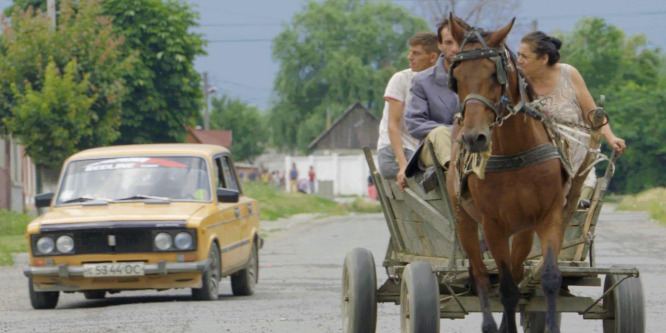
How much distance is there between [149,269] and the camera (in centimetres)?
1244

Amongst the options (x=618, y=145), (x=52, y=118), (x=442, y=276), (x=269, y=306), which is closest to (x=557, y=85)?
(x=618, y=145)

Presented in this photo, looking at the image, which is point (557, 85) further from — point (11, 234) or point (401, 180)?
point (11, 234)

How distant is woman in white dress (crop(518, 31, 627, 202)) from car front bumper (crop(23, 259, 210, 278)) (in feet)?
17.3

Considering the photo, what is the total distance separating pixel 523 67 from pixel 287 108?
79624 mm

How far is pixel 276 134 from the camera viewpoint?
88.7 metres

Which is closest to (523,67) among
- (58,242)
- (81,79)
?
(58,242)

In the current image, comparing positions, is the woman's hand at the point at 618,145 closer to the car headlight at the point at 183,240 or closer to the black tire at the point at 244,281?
the car headlight at the point at 183,240

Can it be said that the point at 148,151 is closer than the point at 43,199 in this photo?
No

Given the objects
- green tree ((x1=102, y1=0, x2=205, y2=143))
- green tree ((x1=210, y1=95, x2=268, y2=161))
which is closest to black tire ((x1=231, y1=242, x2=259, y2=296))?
green tree ((x1=102, y1=0, x2=205, y2=143))

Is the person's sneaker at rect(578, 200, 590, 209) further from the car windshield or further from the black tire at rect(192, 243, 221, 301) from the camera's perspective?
the car windshield

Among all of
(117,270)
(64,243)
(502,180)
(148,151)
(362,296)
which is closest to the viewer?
(502,180)

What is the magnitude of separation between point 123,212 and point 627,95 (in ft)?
161

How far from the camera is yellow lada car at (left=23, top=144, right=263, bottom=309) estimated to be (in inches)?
493

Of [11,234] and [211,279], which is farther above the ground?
[211,279]
